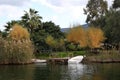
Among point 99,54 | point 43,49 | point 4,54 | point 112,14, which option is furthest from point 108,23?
point 4,54

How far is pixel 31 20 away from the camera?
11369cm

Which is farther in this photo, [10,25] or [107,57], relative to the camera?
[10,25]

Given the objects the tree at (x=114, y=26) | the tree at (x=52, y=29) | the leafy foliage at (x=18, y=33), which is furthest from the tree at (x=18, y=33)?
the tree at (x=114, y=26)

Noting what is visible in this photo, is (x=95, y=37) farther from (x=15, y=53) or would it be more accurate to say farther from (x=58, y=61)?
(x=15, y=53)

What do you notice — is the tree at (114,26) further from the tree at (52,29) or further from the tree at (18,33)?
the tree at (18,33)

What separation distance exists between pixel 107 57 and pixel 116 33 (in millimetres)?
9697

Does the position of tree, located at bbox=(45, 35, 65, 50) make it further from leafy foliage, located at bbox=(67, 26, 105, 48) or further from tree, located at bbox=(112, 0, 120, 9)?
tree, located at bbox=(112, 0, 120, 9)

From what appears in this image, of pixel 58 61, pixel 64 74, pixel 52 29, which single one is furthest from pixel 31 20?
pixel 64 74

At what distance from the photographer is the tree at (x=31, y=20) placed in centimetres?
11300

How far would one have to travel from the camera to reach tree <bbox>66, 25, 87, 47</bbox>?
9988 centimetres

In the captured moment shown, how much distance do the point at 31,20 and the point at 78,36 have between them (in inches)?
681

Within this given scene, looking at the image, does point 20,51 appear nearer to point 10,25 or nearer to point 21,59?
point 21,59

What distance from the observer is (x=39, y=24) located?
373 ft

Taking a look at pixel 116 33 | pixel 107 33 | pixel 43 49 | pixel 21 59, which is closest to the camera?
pixel 21 59
